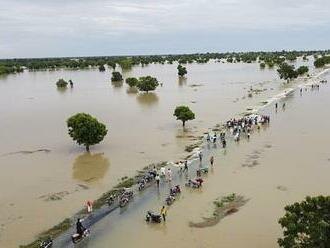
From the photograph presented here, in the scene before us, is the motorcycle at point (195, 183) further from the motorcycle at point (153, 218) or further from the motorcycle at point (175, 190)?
the motorcycle at point (153, 218)

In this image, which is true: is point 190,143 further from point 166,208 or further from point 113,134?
point 166,208

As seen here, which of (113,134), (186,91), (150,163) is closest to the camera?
(150,163)

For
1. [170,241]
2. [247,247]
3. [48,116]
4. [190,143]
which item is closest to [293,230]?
[247,247]

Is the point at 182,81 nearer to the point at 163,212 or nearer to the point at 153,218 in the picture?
the point at 163,212

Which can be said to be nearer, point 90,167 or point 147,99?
point 90,167

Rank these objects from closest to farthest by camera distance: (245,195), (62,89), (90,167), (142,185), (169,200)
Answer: (169,200)
(245,195)
(142,185)
(90,167)
(62,89)

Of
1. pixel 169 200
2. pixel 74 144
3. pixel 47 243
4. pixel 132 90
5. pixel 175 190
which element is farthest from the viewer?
pixel 132 90

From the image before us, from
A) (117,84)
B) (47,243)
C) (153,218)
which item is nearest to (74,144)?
(153,218)

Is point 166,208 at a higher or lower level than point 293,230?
lower
